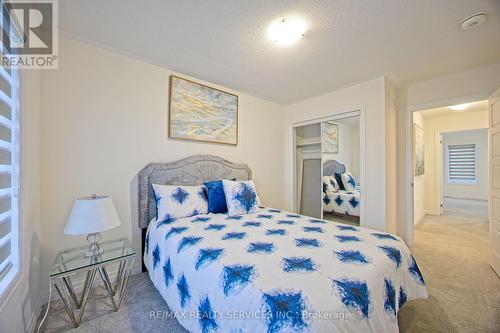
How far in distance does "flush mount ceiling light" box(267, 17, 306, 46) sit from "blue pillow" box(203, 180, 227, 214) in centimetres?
170

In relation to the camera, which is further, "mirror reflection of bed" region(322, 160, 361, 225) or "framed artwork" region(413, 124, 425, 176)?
"framed artwork" region(413, 124, 425, 176)

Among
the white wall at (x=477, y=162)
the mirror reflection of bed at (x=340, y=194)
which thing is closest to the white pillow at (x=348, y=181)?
the mirror reflection of bed at (x=340, y=194)

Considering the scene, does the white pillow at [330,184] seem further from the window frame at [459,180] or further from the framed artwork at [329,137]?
the window frame at [459,180]

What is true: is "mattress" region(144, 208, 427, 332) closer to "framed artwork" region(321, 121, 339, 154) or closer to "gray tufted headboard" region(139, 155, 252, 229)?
"gray tufted headboard" region(139, 155, 252, 229)

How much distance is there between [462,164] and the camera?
6.63 metres

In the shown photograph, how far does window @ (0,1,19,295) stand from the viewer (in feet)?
3.60

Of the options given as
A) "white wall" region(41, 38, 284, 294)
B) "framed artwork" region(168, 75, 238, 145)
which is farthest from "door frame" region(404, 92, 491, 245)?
"white wall" region(41, 38, 284, 294)

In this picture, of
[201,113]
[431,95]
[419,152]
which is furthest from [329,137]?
[419,152]

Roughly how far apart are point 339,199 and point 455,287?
1.64 metres

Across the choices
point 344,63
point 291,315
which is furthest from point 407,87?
point 291,315

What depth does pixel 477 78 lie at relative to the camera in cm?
252

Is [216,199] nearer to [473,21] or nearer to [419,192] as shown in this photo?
[473,21]

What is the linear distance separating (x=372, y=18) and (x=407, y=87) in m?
1.99

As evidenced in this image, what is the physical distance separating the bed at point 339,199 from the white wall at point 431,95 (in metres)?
0.64
